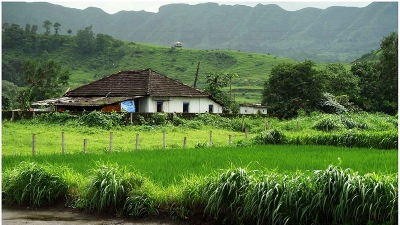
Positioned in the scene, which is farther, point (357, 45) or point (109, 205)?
point (357, 45)

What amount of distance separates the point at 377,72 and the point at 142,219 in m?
45.1

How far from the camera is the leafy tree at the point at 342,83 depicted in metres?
46.5

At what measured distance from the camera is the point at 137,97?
3538 cm

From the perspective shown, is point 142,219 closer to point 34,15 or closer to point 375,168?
point 375,168

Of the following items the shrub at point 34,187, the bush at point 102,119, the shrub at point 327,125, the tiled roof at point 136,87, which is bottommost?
the shrub at point 34,187

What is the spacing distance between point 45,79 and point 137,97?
64.4 feet

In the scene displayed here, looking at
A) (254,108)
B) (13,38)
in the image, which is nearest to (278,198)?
(254,108)

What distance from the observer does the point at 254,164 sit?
1147 centimetres

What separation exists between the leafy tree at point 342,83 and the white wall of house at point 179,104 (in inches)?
489

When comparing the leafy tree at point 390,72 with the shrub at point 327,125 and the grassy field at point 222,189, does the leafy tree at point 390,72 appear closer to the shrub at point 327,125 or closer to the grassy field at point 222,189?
the shrub at point 327,125

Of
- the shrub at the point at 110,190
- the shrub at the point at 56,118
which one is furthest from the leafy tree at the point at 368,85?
the shrub at the point at 110,190

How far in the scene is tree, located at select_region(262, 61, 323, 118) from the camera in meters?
39.8

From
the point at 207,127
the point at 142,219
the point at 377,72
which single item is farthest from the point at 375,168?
the point at 377,72

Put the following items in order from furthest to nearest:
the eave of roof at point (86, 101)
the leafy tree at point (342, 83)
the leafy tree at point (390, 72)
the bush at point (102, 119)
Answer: the leafy tree at point (342, 83) → the leafy tree at point (390, 72) → the eave of roof at point (86, 101) → the bush at point (102, 119)
